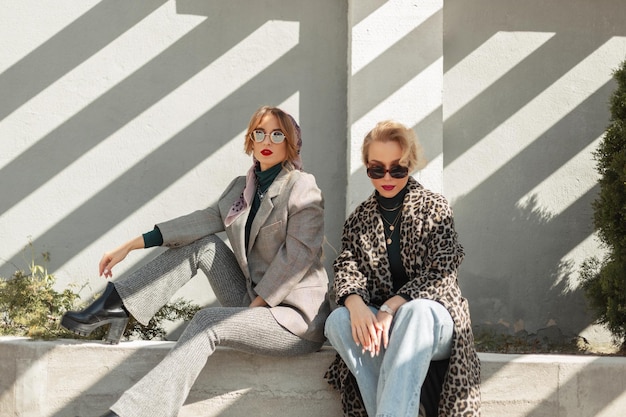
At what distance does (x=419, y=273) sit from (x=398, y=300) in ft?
0.59

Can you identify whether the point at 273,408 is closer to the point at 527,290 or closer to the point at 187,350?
the point at 187,350

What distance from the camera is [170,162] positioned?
17.3 ft

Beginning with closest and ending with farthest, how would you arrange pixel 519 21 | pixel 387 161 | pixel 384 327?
1. pixel 384 327
2. pixel 387 161
3. pixel 519 21

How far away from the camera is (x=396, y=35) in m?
4.97

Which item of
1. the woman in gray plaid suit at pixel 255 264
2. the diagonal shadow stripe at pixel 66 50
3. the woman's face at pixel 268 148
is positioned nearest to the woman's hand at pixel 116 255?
the woman in gray plaid suit at pixel 255 264

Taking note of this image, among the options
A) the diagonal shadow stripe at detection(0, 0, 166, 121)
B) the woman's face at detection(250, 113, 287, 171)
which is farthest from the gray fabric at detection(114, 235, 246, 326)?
the diagonal shadow stripe at detection(0, 0, 166, 121)

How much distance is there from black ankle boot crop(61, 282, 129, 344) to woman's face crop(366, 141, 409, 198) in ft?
4.44

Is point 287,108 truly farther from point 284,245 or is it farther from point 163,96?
point 284,245

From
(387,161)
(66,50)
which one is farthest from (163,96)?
(387,161)

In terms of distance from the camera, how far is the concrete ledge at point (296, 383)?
12.7 ft

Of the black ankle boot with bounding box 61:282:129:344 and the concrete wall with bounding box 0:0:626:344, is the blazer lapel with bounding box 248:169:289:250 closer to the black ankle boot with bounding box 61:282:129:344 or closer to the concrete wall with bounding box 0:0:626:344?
the black ankle boot with bounding box 61:282:129:344

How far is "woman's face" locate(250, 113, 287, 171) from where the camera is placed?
3.87 metres

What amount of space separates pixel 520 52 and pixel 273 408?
9.95 ft

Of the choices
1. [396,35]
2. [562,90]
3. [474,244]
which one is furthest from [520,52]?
[474,244]
